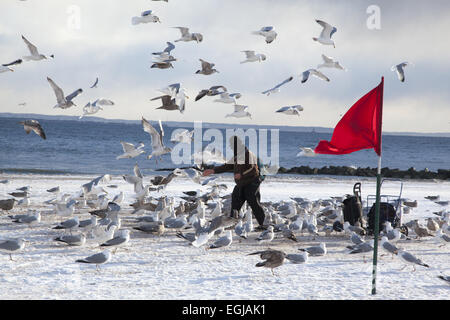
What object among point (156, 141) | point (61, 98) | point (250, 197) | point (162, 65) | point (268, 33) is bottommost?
point (250, 197)

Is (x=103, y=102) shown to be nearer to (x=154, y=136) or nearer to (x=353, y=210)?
(x=154, y=136)

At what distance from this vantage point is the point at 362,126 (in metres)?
5.31

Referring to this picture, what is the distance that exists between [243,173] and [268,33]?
14.2 feet

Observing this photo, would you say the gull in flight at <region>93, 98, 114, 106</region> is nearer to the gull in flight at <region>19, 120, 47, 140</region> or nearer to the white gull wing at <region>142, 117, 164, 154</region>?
the gull in flight at <region>19, 120, 47, 140</region>

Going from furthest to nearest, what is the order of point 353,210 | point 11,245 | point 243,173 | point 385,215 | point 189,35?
point 189,35, point 353,210, point 385,215, point 243,173, point 11,245

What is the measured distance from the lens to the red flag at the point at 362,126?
17.2ft

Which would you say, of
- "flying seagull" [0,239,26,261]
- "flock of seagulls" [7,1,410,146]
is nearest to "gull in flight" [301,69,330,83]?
"flock of seagulls" [7,1,410,146]

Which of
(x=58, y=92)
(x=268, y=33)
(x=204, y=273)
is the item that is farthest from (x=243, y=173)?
(x=58, y=92)

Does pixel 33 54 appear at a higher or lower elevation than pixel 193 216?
higher

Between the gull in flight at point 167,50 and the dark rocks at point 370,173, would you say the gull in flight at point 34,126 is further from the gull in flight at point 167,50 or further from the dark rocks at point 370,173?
the dark rocks at point 370,173

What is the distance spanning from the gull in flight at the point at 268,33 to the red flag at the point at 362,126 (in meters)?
6.70

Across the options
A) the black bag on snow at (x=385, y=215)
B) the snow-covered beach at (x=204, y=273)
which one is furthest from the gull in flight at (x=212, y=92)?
the black bag on snow at (x=385, y=215)

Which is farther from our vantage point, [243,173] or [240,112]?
[240,112]
